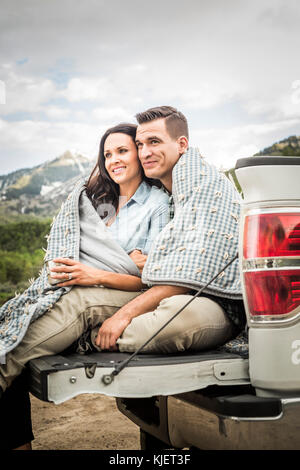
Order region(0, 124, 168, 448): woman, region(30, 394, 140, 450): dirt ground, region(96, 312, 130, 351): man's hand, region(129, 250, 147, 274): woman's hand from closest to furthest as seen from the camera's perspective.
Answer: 1. region(96, 312, 130, 351): man's hand
2. region(0, 124, 168, 448): woman
3. region(129, 250, 147, 274): woman's hand
4. region(30, 394, 140, 450): dirt ground

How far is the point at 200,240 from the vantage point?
5.76 feet

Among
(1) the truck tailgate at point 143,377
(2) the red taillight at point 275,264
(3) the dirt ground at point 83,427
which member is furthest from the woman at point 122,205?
(3) the dirt ground at point 83,427

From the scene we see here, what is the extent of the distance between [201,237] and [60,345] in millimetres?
594

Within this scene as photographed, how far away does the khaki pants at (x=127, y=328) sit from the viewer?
1632 millimetres

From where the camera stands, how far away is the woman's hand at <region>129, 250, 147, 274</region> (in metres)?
2.06

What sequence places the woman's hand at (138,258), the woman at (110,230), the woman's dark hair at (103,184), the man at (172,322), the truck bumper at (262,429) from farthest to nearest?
1. the woman's dark hair at (103,184)
2. the woman's hand at (138,258)
3. the woman at (110,230)
4. the man at (172,322)
5. the truck bumper at (262,429)

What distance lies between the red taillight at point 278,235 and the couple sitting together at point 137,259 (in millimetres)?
362

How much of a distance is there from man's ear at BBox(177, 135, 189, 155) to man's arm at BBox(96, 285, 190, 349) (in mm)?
643

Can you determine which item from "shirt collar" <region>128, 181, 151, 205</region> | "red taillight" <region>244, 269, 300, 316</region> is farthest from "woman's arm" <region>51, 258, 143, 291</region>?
"red taillight" <region>244, 269, 300, 316</region>

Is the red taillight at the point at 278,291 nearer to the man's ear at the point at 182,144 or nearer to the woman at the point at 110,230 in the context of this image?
the woman at the point at 110,230

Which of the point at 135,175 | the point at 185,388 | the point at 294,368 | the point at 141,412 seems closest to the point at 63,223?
the point at 135,175

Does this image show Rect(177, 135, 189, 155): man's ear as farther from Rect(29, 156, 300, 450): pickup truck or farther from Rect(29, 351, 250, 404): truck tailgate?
Rect(29, 351, 250, 404): truck tailgate

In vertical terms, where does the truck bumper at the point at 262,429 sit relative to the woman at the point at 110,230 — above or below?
below

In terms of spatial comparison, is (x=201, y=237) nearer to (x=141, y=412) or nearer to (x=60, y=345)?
(x=60, y=345)
